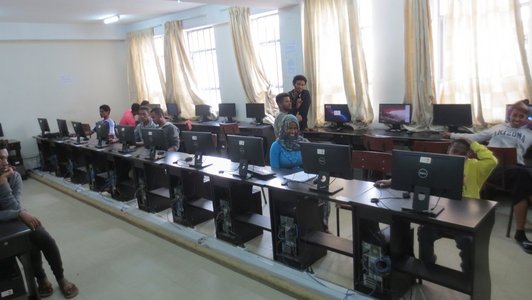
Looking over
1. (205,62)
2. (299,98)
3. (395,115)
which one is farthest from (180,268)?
(205,62)

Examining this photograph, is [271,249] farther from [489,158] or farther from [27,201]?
[27,201]

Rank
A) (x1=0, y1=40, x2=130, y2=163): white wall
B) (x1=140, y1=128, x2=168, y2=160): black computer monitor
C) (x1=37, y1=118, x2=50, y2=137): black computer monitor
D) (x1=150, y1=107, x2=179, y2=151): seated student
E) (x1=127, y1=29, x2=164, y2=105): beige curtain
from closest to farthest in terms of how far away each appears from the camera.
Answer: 1. (x1=140, y1=128, x2=168, y2=160): black computer monitor
2. (x1=150, y1=107, x2=179, y2=151): seated student
3. (x1=37, y1=118, x2=50, y2=137): black computer monitor
4. (x1=0, y1=40, x2=130, y2=163): white wall
5. (x1=127, y1=29, x2=164, y2=105): beige curtain

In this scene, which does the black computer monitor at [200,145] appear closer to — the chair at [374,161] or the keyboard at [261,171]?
the keyboard at [261,171]

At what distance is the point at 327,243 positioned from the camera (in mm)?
2842

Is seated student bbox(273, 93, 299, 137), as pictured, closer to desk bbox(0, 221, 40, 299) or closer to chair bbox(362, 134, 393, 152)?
chair bbox(362, 134, 393, 152)

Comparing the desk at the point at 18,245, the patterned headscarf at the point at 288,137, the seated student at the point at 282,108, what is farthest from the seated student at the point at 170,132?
the desk at the point at 18,245

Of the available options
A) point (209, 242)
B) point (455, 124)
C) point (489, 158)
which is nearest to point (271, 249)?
point (209, 242)

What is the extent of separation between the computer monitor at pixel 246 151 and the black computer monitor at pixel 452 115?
2617 millimetres

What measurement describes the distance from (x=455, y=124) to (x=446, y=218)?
110 inches

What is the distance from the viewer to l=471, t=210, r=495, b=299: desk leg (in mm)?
2068

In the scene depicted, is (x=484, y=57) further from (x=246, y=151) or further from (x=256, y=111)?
(x=256, y=111)

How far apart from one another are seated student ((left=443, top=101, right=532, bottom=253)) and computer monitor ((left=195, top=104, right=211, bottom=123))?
16.0 feet

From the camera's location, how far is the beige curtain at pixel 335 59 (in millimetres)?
5340

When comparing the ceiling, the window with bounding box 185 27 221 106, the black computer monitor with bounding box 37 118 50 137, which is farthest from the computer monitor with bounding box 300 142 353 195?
the black computer monitor with bounding box 37 118 50 137
